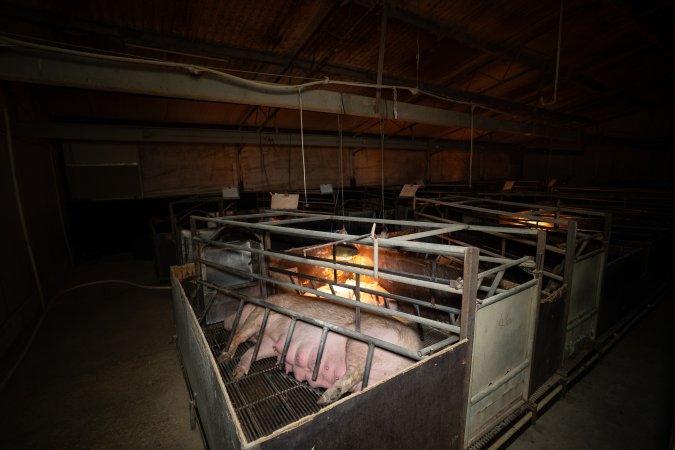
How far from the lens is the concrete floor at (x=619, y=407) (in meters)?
2.77

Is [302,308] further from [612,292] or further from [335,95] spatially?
[612,292]

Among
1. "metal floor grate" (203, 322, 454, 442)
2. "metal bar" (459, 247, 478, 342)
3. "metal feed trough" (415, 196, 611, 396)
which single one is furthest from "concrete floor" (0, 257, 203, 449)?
"metal feed trough" (415, 196, 611, 396)

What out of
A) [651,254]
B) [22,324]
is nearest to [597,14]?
[651,254]

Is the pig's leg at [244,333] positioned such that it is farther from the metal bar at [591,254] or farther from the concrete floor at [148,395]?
the metal bar at [591,254]

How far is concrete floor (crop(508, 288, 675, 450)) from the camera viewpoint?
2.77m

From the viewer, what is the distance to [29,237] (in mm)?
5629

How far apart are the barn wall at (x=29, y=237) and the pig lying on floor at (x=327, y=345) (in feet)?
12.8

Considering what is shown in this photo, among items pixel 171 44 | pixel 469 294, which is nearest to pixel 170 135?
pixel 171 44

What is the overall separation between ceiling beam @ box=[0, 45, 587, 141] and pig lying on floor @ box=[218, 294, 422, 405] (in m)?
2.49

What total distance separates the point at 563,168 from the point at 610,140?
5.81 m

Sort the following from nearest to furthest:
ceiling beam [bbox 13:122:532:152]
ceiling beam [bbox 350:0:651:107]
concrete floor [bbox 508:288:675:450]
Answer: concrete floor [bbox 508:288:675:450], ceiling beam [bbox 350:0:651:107], ceiling beam [bbox 13:122:532:152]

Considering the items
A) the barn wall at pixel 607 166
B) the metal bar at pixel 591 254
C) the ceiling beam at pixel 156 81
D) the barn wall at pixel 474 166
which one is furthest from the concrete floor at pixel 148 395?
the barn wall at pixel 474 166

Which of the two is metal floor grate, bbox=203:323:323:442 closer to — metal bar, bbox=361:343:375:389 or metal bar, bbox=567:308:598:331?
metal bar, bbox=361:343:375:389

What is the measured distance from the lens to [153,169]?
9.14 metres
